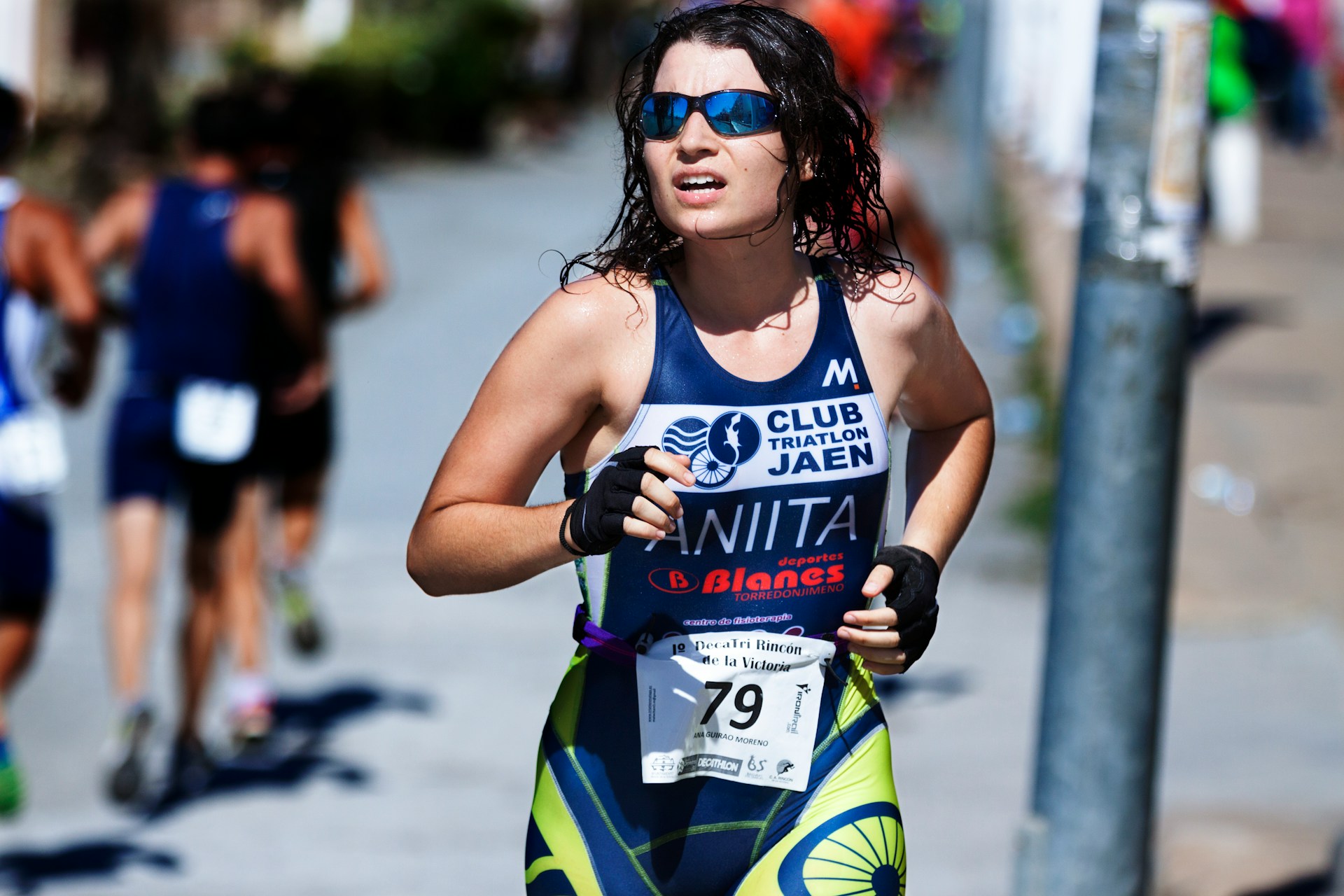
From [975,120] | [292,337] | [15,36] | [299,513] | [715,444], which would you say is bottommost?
[299,513]

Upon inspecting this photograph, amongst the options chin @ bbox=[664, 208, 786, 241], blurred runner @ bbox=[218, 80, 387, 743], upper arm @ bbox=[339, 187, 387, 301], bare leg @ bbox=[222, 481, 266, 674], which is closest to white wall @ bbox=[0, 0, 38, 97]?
blurred runner @ bbox=[218, 80, 387, 743]

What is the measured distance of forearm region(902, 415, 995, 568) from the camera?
2.69 metres

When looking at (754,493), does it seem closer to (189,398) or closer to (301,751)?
(189,398)

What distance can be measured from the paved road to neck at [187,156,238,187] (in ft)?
6.03

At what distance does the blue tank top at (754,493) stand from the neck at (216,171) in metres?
3.45

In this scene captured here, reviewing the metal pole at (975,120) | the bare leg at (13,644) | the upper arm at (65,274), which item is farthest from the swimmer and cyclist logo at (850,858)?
the metal pole at (975,120)

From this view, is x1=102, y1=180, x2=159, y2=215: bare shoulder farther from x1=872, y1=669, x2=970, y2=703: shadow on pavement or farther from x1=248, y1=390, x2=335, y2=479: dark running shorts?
x1=872, y1=669, x2=970, y2=703: shadow on pavement

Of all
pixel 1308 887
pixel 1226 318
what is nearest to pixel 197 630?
pixel 1308 887

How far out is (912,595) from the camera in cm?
244

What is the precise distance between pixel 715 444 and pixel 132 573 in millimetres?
3464

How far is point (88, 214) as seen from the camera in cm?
1530

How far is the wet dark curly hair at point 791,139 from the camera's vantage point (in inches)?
96.0

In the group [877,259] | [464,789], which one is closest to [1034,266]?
[464,789]

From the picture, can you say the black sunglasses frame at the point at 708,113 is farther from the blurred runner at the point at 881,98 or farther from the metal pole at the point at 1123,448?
the blurred runner at the point at 881,98
